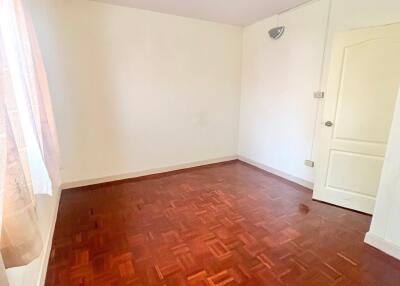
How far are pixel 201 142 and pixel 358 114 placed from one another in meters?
2.35

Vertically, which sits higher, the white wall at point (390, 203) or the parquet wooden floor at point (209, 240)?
the white wall at point (390, 203)

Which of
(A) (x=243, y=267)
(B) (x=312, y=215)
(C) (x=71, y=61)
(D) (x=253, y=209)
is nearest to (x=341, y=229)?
(B) (x=312, y=215)

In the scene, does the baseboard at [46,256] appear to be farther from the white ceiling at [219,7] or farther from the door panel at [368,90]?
the door panel at [368,90]

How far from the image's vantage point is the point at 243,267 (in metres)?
→ 1.75

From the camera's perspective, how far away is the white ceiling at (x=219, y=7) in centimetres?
288

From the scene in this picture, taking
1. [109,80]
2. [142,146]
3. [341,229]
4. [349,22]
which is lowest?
[341,229]

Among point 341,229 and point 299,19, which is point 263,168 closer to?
point 341,229

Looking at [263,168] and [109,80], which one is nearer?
[109,80]

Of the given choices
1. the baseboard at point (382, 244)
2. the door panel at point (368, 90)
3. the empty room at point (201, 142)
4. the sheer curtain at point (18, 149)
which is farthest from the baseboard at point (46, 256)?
the door panel at point (368, 90)

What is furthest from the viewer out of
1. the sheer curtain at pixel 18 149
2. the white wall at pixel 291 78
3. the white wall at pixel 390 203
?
the white wall at pixel 291 78

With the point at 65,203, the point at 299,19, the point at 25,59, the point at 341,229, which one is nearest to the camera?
the point at 25,59

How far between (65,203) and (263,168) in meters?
2.99

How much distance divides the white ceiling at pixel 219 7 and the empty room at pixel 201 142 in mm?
30

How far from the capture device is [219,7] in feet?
10.0
